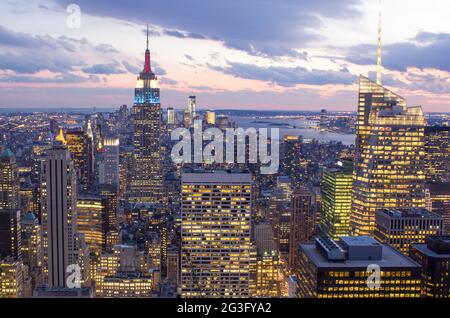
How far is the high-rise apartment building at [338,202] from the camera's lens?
16.0m

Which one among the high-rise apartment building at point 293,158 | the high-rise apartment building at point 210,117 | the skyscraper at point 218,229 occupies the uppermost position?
the high-rise apartment building at point 210,117

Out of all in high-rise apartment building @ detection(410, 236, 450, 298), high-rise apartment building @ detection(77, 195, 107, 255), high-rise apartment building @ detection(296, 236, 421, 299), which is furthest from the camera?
high-rise apartment building @ detection(77, 195, 107, 255)

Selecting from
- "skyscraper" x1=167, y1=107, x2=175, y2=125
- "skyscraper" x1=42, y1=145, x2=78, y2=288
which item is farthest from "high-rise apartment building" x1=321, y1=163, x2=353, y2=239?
"skyscraper" x1=167, y1=107, x2=175, y2=125

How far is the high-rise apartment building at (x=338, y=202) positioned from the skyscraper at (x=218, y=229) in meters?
4.15

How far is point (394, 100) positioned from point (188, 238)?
872cm

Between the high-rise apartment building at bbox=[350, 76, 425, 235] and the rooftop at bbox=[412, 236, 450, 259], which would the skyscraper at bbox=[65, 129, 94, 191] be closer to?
the high-rise apartment building at bbox=[350, 76, 425, 235]

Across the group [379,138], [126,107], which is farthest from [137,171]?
[379,138]

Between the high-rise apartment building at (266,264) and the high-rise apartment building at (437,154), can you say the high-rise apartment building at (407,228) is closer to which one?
the high-rise apartment building at (266,264)

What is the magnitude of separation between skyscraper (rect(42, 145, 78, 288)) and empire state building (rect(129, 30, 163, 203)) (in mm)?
8110

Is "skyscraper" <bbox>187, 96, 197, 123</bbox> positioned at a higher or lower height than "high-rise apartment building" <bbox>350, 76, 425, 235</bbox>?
higher

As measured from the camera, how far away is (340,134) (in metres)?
15.7

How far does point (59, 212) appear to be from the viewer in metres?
13.8

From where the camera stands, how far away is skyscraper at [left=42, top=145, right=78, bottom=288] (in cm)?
1347

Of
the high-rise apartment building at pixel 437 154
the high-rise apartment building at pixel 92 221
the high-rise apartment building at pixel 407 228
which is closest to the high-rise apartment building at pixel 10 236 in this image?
the high-rise apartment building at pixel 92 221
